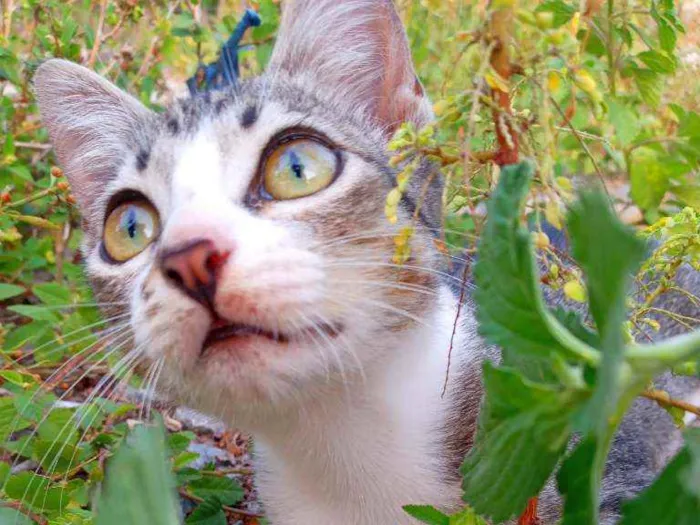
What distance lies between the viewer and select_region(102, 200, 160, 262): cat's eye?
5.12ft

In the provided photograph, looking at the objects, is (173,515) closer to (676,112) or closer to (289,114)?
(289,114)

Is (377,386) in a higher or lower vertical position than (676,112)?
lower

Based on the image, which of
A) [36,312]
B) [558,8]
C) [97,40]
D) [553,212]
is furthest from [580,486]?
[97,40]

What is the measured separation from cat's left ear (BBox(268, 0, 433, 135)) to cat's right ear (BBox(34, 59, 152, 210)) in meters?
0.45

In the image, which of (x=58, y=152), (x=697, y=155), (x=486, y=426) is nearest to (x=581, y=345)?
(x=486, y=426)

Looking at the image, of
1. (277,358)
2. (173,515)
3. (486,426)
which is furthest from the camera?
(277,358)

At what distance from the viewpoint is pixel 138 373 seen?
1.63 meters

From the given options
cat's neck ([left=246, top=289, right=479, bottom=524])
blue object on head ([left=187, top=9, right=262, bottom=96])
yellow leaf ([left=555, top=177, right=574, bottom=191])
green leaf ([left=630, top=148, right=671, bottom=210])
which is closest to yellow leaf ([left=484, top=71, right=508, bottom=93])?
yellow leaf ([left=555, top=177, right=574, bottom=191])

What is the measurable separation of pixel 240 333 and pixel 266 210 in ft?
0.88

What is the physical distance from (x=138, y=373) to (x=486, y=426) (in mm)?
1020

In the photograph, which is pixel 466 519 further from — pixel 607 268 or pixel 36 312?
pixel 36 312

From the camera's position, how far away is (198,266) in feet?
3.83

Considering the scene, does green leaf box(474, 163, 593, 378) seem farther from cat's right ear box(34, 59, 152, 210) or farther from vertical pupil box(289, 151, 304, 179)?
cat's right ear box(34, 59, 152, 210)

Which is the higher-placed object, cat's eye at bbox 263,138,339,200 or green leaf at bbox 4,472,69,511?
cat's eye at bbox 263,138,339,200
